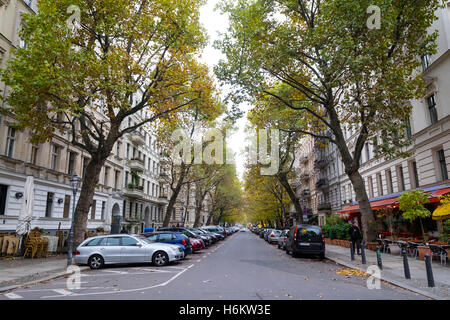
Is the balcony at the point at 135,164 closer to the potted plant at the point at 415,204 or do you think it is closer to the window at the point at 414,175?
the window at the point at 414,175

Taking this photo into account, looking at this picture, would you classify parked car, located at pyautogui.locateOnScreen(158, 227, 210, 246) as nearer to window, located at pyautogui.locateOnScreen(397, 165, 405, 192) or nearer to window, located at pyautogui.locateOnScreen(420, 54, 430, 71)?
window, located at pyautogui.locateOnScreen(397, 165, 405, 192)

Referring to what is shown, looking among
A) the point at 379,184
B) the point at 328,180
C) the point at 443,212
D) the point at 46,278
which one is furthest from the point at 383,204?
the point at 328,180

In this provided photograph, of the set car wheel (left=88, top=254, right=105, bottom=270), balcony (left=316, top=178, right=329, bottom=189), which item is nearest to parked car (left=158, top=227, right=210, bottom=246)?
car wheel (left=88, top=254, right=105, bottom=270)

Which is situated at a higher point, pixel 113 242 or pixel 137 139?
pixel 137 139

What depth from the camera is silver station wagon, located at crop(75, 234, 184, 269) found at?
13.3 metres

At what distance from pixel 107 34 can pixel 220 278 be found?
13659 millimetres

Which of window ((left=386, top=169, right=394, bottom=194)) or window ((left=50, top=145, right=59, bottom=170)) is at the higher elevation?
window ((left=50, top=145, right=59, bottom=170))

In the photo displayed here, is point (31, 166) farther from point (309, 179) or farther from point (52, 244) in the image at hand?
point (309, 179)

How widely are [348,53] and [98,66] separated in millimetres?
11162

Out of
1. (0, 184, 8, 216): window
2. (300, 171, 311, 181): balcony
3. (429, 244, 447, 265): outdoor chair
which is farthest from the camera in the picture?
(300, 171, 311, 181): balcony

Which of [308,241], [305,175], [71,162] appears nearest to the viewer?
[308,241]

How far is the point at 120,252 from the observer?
13.4 meters

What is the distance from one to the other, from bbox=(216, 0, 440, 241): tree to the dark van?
278cm
